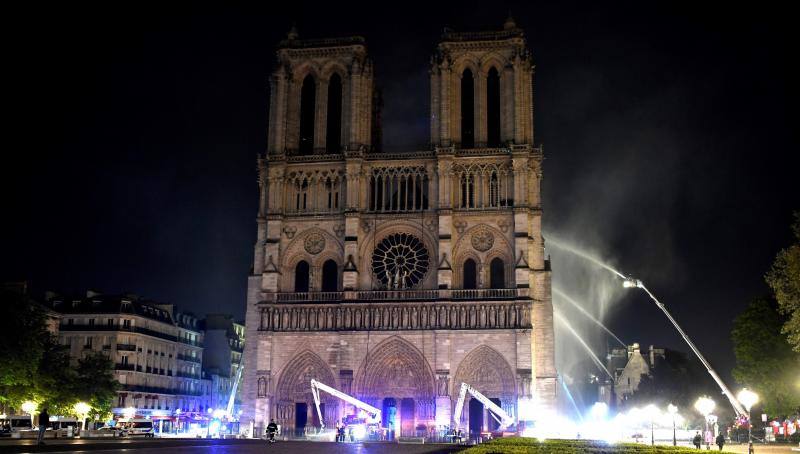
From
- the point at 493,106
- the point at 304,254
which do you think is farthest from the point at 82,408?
the point at 493,106

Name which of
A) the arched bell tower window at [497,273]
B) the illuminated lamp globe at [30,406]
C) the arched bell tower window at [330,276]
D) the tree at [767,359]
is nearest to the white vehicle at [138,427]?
the illuminated lamp globe at [30,406]

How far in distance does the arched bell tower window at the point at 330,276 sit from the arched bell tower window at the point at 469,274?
8.82 meters

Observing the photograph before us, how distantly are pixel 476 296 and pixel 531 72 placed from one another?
54.0 feet

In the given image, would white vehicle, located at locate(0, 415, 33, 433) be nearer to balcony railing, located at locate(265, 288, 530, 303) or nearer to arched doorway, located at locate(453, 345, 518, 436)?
balcony railing, located at locate(265, 288, 530, 303)

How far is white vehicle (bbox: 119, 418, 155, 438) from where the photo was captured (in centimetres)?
5065

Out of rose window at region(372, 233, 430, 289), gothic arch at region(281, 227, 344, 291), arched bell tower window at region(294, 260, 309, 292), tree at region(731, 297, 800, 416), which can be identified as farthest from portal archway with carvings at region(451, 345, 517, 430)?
tree at region(731, 297, 800, 416)

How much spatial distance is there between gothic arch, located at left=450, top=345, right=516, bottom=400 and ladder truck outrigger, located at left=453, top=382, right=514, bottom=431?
1.08 meters

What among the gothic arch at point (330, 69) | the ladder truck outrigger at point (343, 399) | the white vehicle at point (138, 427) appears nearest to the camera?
the white vehicle at point (138, 427)

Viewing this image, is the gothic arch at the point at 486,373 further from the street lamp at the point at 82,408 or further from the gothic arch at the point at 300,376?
the street lamp at the point at 82,408

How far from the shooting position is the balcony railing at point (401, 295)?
57469 millimetres

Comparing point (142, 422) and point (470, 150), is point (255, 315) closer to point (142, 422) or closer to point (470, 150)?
point (142, 422)

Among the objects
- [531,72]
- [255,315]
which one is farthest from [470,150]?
[255,315]

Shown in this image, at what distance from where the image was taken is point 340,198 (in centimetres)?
6156

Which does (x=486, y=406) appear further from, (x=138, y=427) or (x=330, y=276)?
(x=138, y=427)
